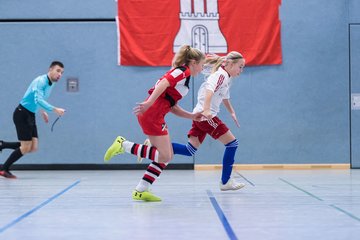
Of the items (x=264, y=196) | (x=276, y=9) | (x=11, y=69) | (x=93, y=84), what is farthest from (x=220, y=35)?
(x=264, y=196)

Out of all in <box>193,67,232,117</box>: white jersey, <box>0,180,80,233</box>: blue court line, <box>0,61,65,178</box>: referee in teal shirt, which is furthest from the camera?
<box>0,61,65,178</box>: referee in teal shirt

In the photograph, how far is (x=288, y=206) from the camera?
5336 mm

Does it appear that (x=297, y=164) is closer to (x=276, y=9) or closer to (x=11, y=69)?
(x=276, y=9)

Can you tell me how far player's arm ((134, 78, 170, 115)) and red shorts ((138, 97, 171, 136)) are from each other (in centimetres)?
21

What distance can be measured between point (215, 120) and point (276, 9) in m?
5.45

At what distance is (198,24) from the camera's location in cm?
1156

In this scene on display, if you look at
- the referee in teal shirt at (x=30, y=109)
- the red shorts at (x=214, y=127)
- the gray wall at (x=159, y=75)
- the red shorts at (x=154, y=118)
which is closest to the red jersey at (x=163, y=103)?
the red shorts at (x=154, y=118)

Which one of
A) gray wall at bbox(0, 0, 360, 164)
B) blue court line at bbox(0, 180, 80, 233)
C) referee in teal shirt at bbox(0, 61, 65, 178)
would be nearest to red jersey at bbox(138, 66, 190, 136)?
blue court line at bbox(0, 180, 80, 233)

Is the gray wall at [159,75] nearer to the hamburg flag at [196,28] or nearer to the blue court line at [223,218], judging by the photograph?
the hamburg flag at [196,28]

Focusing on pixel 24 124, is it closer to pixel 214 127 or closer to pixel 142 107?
pixel 214 127

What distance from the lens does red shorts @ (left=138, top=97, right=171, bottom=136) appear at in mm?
5742

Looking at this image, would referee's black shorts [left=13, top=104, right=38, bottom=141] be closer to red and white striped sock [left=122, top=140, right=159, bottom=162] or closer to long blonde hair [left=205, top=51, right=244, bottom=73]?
long blonde hair [left=205, top=51, right=244, bottom=73]

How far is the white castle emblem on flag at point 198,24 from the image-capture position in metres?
11.5

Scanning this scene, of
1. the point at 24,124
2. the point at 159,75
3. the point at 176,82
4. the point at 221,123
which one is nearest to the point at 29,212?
the point at 176,82
